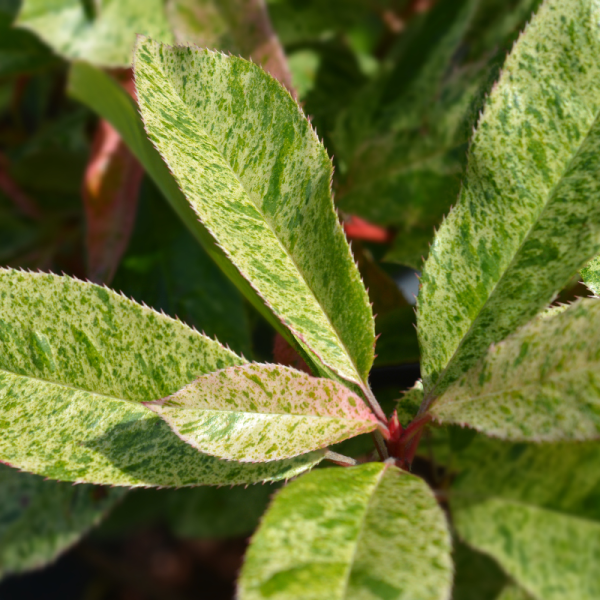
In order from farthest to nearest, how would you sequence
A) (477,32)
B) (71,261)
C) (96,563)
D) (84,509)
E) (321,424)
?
(96,563) → (71,261) → (477,32) → (84,509) → (321,424)

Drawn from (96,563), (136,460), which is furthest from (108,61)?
(96,563)

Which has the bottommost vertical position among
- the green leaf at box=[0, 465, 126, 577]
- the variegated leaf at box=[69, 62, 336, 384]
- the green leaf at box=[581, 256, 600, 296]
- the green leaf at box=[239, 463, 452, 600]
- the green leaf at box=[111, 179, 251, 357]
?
the green leaf at box=[0, 465, 126, 577]

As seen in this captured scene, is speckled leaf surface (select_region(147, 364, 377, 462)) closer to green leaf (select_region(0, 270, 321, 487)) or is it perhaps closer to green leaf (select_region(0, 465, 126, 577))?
green leaf (select_region(0, 270, 321, 487))

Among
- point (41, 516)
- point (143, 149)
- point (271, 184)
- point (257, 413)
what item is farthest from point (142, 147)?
point (41, 516)

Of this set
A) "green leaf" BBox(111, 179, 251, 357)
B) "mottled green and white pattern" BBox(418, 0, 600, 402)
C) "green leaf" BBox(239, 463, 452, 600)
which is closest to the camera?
"green leaf" BBox(239, 463, 452, 600)

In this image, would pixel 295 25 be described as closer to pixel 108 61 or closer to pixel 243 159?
pixel 108 61

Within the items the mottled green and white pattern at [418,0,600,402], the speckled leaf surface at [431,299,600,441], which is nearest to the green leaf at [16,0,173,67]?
the mottled green and white pattern at [418,0,600,402]

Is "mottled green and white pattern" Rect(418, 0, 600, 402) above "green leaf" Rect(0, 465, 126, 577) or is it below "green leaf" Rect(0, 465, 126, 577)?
above
